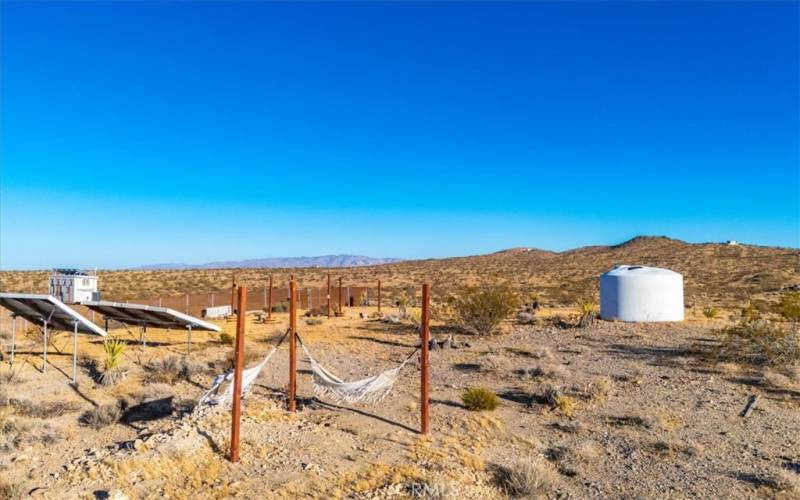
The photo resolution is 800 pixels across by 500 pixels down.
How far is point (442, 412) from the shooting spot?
11539 mm

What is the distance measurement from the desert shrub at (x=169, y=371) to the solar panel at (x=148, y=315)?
983 mm

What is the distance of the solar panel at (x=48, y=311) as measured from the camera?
13.3 metres

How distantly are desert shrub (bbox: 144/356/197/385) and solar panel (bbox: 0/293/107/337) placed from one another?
1.47 m

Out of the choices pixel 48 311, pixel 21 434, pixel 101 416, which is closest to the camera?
pixel 21 434

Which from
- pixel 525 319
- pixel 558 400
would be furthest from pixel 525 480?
pixel 525 319

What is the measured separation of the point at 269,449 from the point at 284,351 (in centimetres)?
949

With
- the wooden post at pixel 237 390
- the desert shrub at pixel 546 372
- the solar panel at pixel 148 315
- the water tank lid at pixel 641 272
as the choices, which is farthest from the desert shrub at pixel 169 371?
the water tank lid at pixel 641 272

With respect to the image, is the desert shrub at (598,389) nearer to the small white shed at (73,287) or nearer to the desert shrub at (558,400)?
the desert shrub at (558,400)

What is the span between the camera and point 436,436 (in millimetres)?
10008

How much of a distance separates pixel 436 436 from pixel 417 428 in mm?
523

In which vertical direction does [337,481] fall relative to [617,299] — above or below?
below

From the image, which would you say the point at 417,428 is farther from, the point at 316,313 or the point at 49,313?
the point at 316,313

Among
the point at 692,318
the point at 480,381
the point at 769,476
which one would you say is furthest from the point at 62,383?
the point at 692,318

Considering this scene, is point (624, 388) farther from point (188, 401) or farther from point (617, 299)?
point (617, 299)
